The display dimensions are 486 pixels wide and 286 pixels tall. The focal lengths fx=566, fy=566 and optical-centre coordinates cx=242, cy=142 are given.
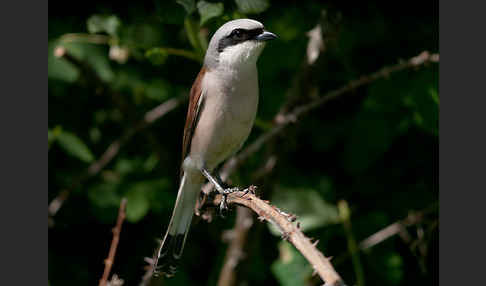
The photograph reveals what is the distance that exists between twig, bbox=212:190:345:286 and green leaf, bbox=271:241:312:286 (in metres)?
1.31

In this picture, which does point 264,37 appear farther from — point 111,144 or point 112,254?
point 111,144

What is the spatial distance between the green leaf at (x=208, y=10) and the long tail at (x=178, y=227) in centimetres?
111

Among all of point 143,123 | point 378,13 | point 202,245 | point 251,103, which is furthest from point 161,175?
point 378,13

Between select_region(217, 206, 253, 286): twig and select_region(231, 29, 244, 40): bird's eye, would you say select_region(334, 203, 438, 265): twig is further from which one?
select_region(231, 29, 244, 40): bird's eye

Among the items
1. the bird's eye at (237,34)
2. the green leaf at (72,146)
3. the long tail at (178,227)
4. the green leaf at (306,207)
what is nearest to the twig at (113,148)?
the green leaf at (72,146)

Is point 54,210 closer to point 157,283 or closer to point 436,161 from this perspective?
point 157,283

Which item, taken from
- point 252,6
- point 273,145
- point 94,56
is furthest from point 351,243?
point 94,56

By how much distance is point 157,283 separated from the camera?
3.94m

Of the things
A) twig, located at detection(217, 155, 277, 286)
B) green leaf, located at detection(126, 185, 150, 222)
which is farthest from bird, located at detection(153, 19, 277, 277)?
twig, located at detection(217, 155, 277, 286)

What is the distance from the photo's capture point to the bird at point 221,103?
10.4ft

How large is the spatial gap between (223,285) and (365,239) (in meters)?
1.04

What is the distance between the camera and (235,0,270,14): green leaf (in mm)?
2832

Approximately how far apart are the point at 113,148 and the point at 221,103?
4.04 feet

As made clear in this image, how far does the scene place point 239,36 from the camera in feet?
10.5
